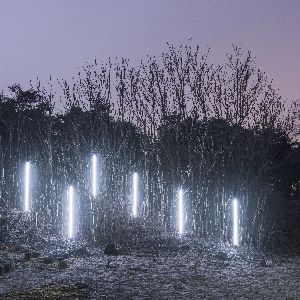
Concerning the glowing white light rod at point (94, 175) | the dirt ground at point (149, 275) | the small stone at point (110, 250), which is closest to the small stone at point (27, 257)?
the dirt ground at point (149, 275)

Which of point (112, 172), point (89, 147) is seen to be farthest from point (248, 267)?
point (89, 147)

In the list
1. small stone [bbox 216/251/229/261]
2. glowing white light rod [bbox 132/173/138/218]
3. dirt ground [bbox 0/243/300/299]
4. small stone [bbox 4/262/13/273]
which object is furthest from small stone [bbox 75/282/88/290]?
glowing white light rod [bbox 132/173/138/218]

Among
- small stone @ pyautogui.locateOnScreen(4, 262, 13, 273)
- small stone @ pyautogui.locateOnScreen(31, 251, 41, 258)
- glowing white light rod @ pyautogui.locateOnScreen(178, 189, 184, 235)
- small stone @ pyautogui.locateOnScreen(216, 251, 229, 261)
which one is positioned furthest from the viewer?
glowing white light rod @ pyautogui.locateOnScreen(178, 189, 184, 235)

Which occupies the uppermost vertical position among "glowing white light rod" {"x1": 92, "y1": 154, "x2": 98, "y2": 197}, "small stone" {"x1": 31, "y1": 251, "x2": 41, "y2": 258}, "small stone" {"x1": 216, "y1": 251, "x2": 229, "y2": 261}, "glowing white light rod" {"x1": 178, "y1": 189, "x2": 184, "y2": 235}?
"glowing white light rod" {"x1": 92, "y1": 154, "x2": 98, "y2": 197}

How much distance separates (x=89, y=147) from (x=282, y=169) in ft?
42.3

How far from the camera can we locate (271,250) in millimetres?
13672

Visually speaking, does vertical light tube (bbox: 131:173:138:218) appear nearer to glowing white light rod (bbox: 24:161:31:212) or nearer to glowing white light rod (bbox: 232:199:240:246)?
glowing white light rod (bbox: 232:199:240:246)

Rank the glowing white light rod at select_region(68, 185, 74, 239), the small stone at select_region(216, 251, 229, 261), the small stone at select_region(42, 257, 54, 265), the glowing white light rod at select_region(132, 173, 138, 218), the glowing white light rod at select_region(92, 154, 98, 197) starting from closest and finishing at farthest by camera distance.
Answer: the small stone at select_region(42, 257, 54, 265), the small stone at select_region(216, 251, 229, 261), the glowing white light rod at select_region(68, 185, 74, 239), the glowing white light rod at select_region(92, 154, 98, 197), the glowing white light rod at select_region(132, 173, 138, 218)

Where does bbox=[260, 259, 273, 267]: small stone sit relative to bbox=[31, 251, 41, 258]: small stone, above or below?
below

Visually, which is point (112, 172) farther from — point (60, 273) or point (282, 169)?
point (282, 169)

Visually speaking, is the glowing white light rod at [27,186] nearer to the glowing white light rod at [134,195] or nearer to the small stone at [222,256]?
the glowing white light rod at [134,195]

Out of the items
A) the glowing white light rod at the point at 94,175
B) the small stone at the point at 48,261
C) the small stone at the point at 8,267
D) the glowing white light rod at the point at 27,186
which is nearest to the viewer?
the small stone at the point at 8,267

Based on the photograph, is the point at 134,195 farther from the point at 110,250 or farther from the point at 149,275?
the point at 149,275

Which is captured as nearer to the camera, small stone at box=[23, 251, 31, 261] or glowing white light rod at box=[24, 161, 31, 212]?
small stone at box=[23, 251, 31, 261]
